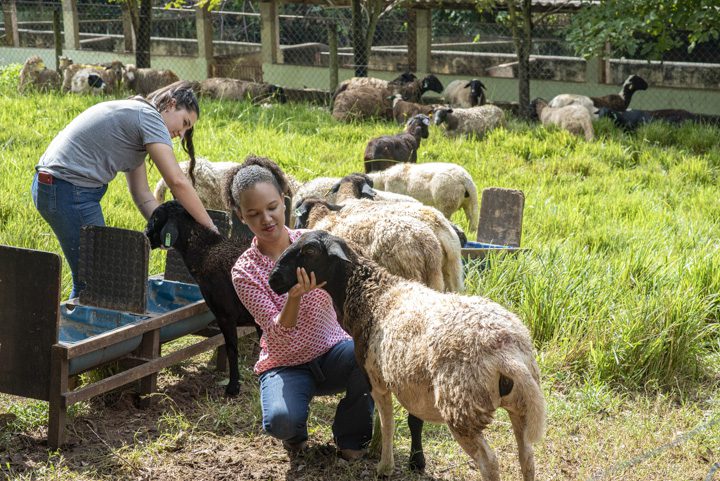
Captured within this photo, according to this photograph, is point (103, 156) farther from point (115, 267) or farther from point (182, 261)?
point (182, 261)

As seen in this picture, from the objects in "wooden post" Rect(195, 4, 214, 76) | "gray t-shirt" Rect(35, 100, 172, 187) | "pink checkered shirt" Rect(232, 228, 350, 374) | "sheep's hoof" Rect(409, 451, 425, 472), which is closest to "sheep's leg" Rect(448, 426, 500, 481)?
"sheep's hoof" Rect(409, 451, 425, 472)

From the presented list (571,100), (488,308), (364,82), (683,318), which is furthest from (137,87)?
(488,308)

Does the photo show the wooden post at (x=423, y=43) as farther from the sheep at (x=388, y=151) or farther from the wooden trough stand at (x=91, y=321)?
the wooden trough stand at (x=91, y=321)

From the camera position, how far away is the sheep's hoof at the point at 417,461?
4266mm

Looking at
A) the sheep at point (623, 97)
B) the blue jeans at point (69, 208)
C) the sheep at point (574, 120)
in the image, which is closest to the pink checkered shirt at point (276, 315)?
the blue jeans at point (69, 208)

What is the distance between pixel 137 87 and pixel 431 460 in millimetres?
A: 13304

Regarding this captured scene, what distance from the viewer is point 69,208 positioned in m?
5.34

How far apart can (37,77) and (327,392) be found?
13.4 meters

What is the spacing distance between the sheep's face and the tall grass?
207 centimetres

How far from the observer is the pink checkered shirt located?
4.32 m

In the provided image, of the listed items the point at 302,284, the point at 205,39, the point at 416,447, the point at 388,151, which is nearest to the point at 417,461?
the point at 416,447

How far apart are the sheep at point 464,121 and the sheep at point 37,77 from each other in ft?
24.6

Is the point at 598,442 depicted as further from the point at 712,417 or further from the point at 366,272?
the point at 366,272

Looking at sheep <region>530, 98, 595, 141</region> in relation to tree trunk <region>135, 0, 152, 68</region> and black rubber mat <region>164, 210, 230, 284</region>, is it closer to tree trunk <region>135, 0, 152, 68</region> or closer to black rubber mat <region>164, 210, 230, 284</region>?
black rubber mat <region>164, 210, 230, 284</region>
